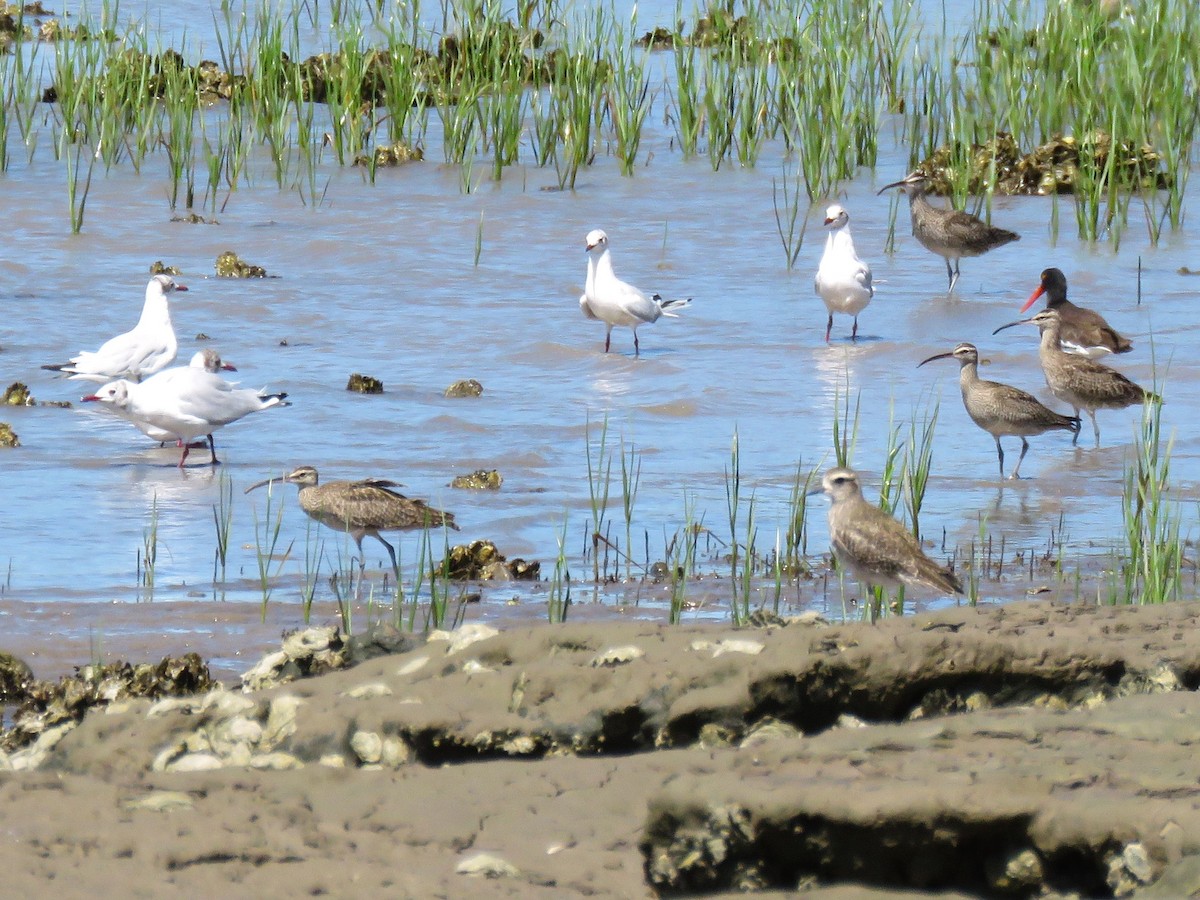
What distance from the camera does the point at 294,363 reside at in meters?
10.4

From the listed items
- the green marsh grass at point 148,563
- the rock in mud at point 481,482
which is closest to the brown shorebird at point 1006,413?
the rock in mud at point 481,482

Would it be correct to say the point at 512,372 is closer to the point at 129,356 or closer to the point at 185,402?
the point at 129,356

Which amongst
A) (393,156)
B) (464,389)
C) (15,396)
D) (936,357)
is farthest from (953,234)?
(15,396)

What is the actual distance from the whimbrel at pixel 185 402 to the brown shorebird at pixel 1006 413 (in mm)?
3133

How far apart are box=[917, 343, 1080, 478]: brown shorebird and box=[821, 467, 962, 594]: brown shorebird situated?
2560 mm

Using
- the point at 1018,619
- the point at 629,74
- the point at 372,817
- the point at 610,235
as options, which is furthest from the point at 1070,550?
the point at 629,74

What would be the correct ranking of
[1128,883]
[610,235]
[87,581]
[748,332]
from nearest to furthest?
[1128,883] → [87,581] → [748,332] → [610,235]

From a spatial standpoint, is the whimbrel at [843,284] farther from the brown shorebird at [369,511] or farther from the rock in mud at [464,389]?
the brown shorebird at [369,511]

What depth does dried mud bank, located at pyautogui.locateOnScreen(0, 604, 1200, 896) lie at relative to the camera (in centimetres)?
274

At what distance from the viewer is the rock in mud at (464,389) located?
960 cm

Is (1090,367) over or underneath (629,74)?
underneath

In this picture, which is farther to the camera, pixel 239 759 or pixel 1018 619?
pixel 1018 619

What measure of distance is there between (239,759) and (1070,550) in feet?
13.7

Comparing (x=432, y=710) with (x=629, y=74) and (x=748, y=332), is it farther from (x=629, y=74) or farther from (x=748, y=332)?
(x=629, y=74)
